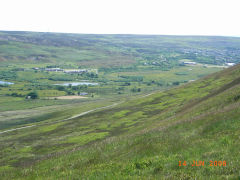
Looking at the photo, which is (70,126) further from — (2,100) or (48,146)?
(2,100)

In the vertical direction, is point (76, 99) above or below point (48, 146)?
below

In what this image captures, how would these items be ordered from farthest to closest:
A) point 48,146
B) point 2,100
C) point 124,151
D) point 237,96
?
point 2,100 < point 48,146 < point 237,96 < point 124,151

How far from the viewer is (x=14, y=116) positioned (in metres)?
122

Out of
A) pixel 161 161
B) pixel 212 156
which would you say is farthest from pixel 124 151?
pixel 212 156

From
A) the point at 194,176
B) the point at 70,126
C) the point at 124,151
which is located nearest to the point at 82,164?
the point at 124,151

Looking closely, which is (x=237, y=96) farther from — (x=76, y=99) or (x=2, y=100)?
(x=2, y=100)

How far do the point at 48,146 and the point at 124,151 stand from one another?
3401cm

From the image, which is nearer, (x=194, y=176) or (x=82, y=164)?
(x=194, y=176)

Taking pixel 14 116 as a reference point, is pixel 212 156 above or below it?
above

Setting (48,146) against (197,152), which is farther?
(48,146)

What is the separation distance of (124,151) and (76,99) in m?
155

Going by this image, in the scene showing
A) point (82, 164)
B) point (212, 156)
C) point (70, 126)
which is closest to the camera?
point (212, 156)

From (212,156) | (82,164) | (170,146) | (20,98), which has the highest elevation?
(212,156)

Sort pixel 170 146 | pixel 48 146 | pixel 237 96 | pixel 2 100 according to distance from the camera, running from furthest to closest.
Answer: pixel 2 100 → pixel 48 146 → pixel 237 96 → pixel 170 146
